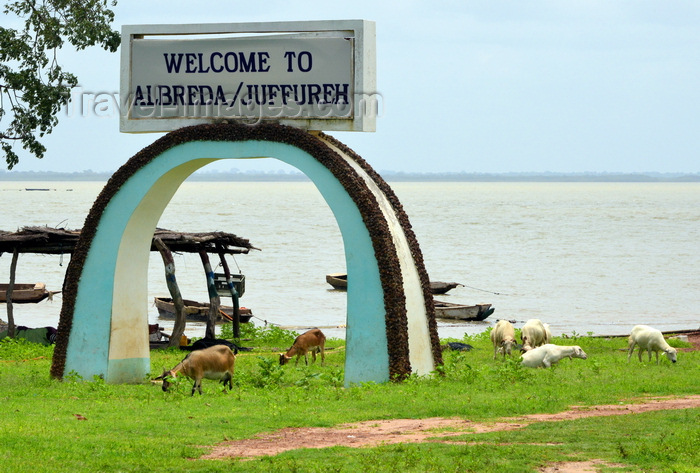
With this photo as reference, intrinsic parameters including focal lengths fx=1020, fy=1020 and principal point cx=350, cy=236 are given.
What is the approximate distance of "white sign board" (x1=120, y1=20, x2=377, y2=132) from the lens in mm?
15180

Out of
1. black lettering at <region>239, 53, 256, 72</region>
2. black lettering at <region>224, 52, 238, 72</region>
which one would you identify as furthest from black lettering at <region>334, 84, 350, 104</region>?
black lettering at <region>224, 52, 238, 72</region>

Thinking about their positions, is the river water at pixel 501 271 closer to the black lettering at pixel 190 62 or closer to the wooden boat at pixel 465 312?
the wooden boat at pixel 465 312

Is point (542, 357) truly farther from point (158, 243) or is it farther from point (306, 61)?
point (158, 243)

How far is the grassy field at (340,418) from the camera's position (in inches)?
391

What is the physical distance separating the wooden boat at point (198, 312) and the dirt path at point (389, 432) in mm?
19698

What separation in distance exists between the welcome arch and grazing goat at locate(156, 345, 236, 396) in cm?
180

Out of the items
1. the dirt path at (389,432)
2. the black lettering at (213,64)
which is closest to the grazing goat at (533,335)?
the dirt path at (389,432)

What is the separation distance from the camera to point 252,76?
15.7 meters

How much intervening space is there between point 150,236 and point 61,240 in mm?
8405

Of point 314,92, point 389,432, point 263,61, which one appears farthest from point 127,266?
point 389,432

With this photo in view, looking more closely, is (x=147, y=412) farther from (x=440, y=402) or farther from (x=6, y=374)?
(x=6, y=374)

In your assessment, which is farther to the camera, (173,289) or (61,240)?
(173,289)

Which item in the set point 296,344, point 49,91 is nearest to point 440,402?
point 296,344

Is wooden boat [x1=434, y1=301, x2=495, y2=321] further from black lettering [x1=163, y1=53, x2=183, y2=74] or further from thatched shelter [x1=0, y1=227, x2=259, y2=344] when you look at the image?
black lettering [x1=163, y1=53, x2=183, y2=74]
